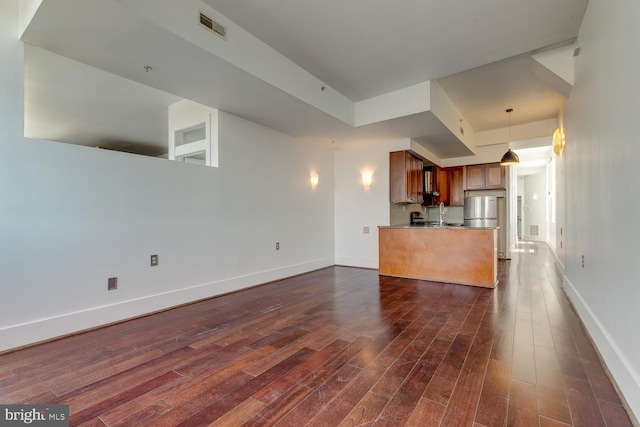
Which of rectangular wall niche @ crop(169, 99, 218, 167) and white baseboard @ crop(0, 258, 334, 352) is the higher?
rectangular wall niche @ crop(169, 99, 218, 167)

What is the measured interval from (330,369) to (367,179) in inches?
175

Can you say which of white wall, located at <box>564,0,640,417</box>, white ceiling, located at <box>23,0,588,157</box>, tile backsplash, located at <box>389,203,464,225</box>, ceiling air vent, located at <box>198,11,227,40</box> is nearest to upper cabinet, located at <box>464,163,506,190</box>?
tile backsplash, located at <box>389,203,464,225</box>

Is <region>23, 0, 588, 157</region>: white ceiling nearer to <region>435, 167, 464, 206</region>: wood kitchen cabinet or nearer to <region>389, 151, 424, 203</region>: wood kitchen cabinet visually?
<region>389, 151, 424, 203</region>: wood kitchen cabinet

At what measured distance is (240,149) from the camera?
4352 millimetres

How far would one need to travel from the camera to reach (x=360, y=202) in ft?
19.8

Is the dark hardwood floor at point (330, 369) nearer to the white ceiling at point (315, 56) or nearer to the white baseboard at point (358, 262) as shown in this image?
the white baseboard at point (358, 262)

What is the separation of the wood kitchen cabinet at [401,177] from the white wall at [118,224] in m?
2.14

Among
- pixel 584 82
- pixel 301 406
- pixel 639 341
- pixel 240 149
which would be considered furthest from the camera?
pixel 240 149

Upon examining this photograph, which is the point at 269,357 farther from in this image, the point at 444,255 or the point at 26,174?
the point at 444,255

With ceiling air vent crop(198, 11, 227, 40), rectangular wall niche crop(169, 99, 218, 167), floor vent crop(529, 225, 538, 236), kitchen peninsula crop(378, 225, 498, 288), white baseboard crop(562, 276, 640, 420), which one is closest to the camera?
white baseboard crop(562, 276, 640, 420)

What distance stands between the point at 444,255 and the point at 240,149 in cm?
363

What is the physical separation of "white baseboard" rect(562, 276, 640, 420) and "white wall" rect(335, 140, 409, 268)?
3.42 metres

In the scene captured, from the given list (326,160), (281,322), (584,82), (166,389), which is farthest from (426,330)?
(326,160)

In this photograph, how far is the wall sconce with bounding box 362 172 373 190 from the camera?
19.3 ft
